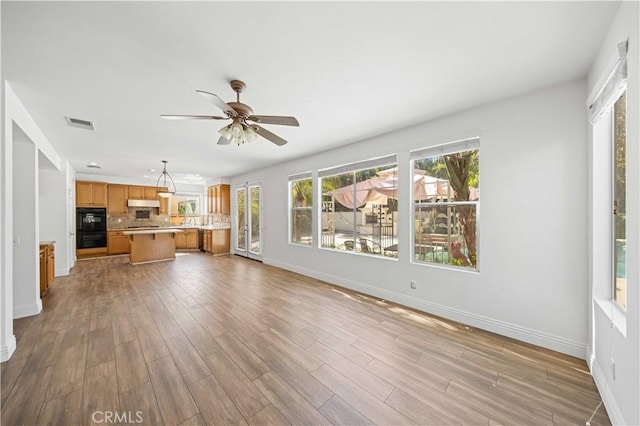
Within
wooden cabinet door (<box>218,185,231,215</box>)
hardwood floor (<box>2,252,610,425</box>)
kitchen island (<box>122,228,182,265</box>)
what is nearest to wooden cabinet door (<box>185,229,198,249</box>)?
wooden cabinet door (<box>218,185,231,215</box>)

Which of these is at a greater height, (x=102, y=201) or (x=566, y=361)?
(x=102, y=201)

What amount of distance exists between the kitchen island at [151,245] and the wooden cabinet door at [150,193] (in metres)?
2.11

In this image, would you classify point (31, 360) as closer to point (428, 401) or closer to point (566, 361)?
point (428, 401)

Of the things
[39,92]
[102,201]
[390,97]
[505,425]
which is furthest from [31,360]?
[102,201]

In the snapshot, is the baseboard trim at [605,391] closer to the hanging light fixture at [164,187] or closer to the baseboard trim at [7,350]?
the baseboard trim at [7,350]

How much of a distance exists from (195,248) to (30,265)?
5826mm

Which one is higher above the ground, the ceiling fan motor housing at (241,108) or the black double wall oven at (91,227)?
the ceiling fan motor housing at (241,108)

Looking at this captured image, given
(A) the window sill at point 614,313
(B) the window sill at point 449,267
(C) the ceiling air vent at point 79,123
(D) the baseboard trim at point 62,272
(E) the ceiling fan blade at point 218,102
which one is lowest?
(D) the baseboard trim at point 62,272

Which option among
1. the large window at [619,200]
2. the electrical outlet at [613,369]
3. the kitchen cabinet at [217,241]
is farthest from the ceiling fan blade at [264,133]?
the kitchen cabinet at [217,241]

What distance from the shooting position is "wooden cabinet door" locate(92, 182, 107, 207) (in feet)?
23.7

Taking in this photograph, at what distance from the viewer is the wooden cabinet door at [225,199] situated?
318 inches

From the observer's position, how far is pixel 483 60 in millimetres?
1951

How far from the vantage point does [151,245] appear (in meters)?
6.57

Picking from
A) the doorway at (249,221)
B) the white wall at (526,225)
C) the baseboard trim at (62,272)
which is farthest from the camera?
the doorway at (249,221)
